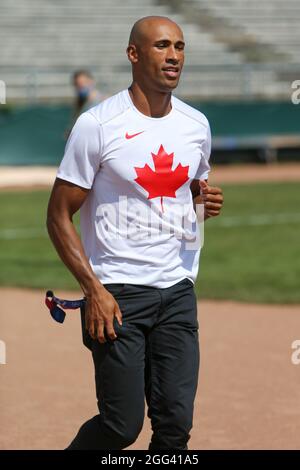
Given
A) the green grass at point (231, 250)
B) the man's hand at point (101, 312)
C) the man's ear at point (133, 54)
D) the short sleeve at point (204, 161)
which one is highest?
the man's ear at point (133, 54)

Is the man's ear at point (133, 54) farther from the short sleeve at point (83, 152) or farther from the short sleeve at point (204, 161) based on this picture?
the short sleeve at point (204, 161)

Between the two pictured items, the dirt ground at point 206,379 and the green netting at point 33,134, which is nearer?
the dirt ground at point 206,379

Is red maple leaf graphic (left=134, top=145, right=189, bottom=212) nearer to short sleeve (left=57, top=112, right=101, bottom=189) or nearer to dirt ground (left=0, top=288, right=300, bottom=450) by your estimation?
short sleeve (left=57, top=112, right=101, bottom=189)

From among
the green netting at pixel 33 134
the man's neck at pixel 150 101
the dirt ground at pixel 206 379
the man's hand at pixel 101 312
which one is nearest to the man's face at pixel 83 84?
the dirt ground at pixel 206 379

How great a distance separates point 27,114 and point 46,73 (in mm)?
2323

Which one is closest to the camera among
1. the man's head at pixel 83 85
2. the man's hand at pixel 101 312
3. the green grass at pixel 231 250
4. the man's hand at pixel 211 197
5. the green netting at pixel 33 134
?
the man's hand at pixel 101 312

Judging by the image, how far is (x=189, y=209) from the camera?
193 inches

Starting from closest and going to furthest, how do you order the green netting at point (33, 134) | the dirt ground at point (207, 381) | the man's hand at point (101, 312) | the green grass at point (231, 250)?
the man's hand at point (101, 312), the dirt ground at point (207, 381), the green grass at point (231, 250), the green netting at point (33, 134)

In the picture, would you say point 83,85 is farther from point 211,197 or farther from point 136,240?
point 136,240

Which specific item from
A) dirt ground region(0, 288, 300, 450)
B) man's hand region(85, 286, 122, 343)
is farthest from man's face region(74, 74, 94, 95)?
man's hand region(85, 286, 122, 343)

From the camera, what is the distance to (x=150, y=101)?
481 cm

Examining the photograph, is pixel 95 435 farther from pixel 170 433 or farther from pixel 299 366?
pixel 299 366

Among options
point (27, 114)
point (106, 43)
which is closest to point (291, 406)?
point (27, 114)

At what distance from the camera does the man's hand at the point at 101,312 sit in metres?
4.61
